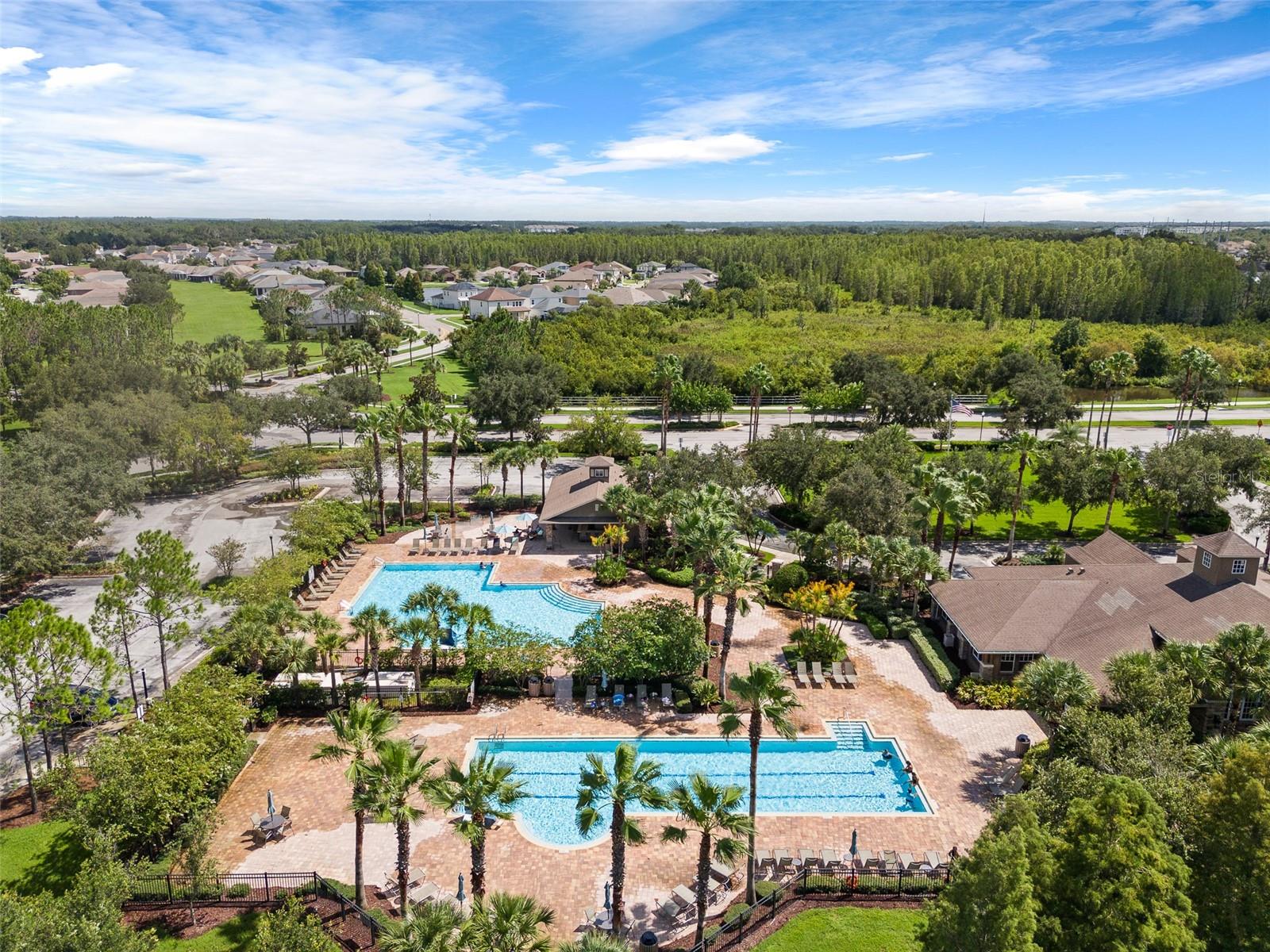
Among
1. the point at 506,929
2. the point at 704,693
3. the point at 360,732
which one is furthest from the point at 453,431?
the point at 506,929

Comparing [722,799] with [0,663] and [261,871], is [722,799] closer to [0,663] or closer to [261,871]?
[261,871]

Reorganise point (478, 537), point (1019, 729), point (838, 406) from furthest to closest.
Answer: point (838, 406), point (478, 537), point (1019, 729)

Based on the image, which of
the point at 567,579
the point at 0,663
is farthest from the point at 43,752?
the point at 567,579

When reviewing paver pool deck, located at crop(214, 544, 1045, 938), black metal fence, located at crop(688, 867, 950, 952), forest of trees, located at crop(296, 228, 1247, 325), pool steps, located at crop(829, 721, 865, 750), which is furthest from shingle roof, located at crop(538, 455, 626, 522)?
forest of trees, located at crop(296, 228, 1247, 325)

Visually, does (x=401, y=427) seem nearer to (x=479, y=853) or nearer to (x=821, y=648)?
(x=821, y=648)

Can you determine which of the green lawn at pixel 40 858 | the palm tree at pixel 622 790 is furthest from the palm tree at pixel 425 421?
the palm tree at pixel 622 790

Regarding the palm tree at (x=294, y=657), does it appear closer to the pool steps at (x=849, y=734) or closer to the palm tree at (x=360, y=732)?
the palm tree at (x=360, y=732)

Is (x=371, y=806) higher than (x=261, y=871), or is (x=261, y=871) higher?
(x=371, y=806)
